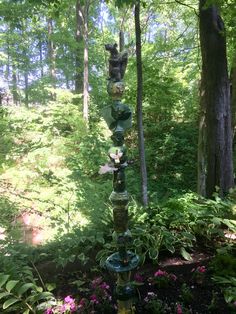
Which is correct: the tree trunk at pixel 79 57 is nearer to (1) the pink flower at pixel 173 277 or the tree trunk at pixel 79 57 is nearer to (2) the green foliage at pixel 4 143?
(2) the green foliage at pixel 4 143

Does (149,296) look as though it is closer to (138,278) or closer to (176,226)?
(138,278)

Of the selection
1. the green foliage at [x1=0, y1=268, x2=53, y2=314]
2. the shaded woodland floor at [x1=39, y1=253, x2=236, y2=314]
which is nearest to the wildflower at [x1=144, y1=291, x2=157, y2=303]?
the shaded woodland floor at [x1=39, y1=253, x2=236, y2=314]

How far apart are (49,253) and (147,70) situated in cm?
445

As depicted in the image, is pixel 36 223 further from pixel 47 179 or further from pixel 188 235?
pixel 188 235

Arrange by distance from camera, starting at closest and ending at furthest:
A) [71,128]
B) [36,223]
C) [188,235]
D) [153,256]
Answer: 1. [153,256]
2. [188,235]
3. [36,223]
4. [71,128]

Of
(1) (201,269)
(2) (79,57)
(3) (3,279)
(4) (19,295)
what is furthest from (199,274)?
(2) (79,57)

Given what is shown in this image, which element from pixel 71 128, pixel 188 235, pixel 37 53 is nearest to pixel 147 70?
pixel 71 128

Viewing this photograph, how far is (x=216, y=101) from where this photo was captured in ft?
14.0

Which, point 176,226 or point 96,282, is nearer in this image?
point 96,282

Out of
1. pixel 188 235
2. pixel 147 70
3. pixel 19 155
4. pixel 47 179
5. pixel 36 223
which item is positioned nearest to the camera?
pixel 188 235

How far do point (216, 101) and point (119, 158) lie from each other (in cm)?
317

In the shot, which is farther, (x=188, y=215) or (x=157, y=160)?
(x=157, y=160)

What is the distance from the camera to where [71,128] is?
8977 mm

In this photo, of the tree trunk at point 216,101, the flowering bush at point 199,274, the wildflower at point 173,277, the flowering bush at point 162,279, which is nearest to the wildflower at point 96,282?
the flowering bush at point 162,279
